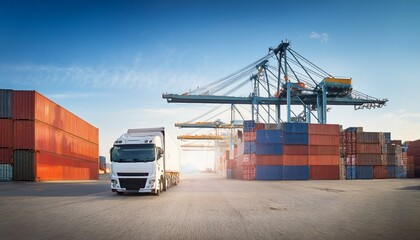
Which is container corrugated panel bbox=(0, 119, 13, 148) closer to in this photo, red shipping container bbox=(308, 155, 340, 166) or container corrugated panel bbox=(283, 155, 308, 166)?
container corrugated panel bbox=(283, 155, 308, 166)

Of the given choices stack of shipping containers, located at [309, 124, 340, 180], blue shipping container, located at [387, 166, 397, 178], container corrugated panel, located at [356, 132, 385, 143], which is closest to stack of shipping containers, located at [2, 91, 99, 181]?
stack of shipping containers, located at [309, 124, 340, 180]

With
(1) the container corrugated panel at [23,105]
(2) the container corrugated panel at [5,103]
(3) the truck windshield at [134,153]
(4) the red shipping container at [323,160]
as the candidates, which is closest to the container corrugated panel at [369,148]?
(4) the red shipping container at [323,160]

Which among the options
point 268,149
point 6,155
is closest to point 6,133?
point 6,155

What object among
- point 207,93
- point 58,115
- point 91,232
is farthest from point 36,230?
point 207,93

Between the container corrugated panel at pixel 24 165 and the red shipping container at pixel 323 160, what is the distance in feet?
108

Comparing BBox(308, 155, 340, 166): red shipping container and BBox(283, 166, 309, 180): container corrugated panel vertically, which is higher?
BBox(308, 155, 340, 166): red shipping container

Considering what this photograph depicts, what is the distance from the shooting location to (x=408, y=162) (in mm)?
60125

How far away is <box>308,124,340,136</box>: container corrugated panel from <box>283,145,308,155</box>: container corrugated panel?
8.30ft

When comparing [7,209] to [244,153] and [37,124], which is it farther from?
[244,153]

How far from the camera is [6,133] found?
106 feet

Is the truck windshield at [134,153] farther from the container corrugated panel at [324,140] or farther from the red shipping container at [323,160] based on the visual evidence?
the container corrugated panel at [324,140]

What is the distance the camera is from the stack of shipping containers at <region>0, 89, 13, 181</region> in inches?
1267

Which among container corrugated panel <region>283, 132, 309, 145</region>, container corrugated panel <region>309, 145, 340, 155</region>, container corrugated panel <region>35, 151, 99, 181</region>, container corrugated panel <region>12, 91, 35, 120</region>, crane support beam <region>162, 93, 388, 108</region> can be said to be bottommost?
container corrugated panel <region>35, 151, 99, 181</region>

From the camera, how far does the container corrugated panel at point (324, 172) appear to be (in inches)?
1927
